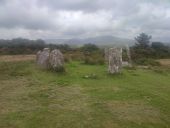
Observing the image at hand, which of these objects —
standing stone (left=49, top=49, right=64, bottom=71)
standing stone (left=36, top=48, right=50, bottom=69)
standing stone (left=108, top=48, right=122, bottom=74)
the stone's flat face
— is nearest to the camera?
standing stone (left=108, top=48, right=122, bottom=74)

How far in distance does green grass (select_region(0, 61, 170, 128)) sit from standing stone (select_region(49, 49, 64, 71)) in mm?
986

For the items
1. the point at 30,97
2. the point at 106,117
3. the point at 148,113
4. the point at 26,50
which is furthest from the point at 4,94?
the point at 26,50

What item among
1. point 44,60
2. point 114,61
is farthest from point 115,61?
point 44,60

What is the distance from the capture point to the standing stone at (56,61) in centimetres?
1988

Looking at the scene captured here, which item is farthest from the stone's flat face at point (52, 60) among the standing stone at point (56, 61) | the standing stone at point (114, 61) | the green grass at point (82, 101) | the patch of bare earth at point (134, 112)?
the patch of bare earth at point (134, 112)

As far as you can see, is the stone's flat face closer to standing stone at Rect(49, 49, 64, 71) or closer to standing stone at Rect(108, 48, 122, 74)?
standing stone at Rect(49, 49, 64, 71)

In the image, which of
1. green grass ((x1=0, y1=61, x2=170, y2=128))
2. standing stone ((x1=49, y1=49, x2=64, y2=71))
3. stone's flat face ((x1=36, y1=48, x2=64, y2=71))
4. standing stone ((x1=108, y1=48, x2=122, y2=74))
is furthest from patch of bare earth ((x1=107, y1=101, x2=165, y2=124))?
stone's flat face ((x1=36, y1=48, x2=64, y2=71))

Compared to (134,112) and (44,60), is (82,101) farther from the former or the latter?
(44,60)

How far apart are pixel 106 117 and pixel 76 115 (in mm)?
993

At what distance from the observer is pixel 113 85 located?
53.1ft

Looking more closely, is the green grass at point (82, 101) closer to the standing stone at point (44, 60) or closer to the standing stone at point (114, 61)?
the standing stone at point (114, 61)

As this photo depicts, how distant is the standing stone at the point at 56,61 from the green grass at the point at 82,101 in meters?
0.99

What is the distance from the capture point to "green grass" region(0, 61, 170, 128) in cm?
1047

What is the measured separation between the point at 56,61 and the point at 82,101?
25.5 ft
